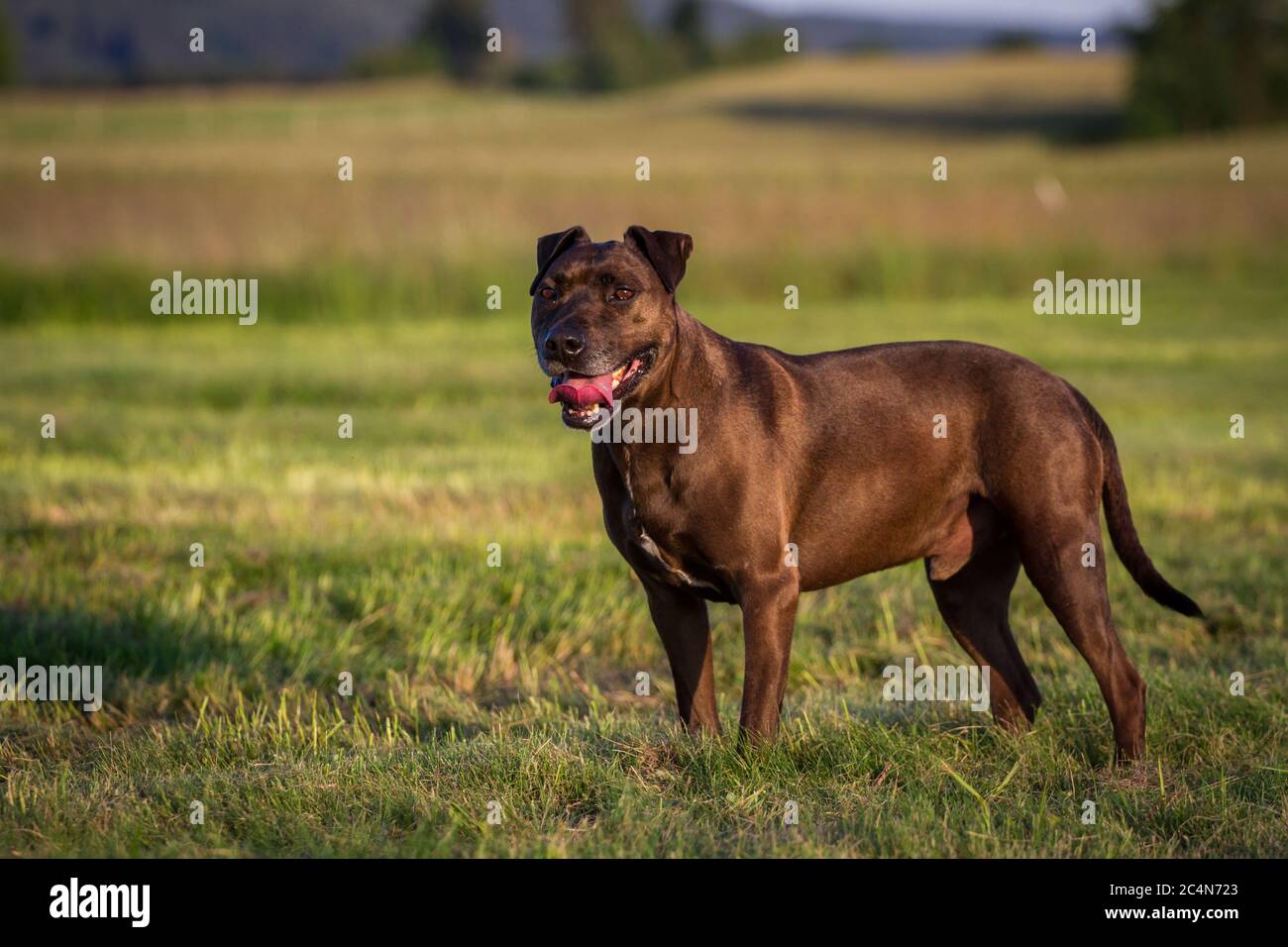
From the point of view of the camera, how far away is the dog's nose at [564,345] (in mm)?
5512

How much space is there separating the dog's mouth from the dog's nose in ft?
0.25

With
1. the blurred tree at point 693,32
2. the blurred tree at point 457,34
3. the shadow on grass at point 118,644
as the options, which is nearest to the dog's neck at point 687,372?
the shadow on grass at point 118,644

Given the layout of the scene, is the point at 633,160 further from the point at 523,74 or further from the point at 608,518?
the point at 523,74

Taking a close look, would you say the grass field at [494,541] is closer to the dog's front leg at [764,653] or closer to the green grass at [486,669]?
the green grass at [486,669]

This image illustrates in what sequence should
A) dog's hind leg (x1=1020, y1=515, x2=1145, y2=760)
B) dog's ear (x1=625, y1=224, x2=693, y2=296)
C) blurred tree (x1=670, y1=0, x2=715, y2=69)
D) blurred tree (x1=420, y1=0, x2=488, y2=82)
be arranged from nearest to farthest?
dog's ear (x1=625, y1=224, x2=693, y2=296)
dog's hind leg (x1=1020, y1=515, x2=1145, y2=760)
blurred tree (x1=670, y1=0, x2=715, y2=69)
blurred tree (x1=420, y1=0, x2=488, y2=82)

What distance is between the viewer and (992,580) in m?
6.62

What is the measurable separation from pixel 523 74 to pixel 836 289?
90060 millimetres

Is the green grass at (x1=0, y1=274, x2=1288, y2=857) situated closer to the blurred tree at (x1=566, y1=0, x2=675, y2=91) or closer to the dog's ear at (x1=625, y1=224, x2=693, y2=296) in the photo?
the dog's ear at (x1=625, y1=224, x2=693, y2=296)

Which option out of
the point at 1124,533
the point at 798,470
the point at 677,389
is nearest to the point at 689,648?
the point at 798,470

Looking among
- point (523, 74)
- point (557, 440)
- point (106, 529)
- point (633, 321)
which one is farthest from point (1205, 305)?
point (523, 74)

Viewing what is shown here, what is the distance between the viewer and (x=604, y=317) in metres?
5.66

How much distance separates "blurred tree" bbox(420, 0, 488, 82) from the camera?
121m

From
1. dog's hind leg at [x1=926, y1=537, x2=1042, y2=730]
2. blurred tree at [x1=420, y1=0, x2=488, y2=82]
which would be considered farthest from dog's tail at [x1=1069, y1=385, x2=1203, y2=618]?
blurred tree at [x1=420, y1=0, x2=488, y2=82]

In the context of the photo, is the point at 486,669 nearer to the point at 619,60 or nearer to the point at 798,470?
the point at 798,470
